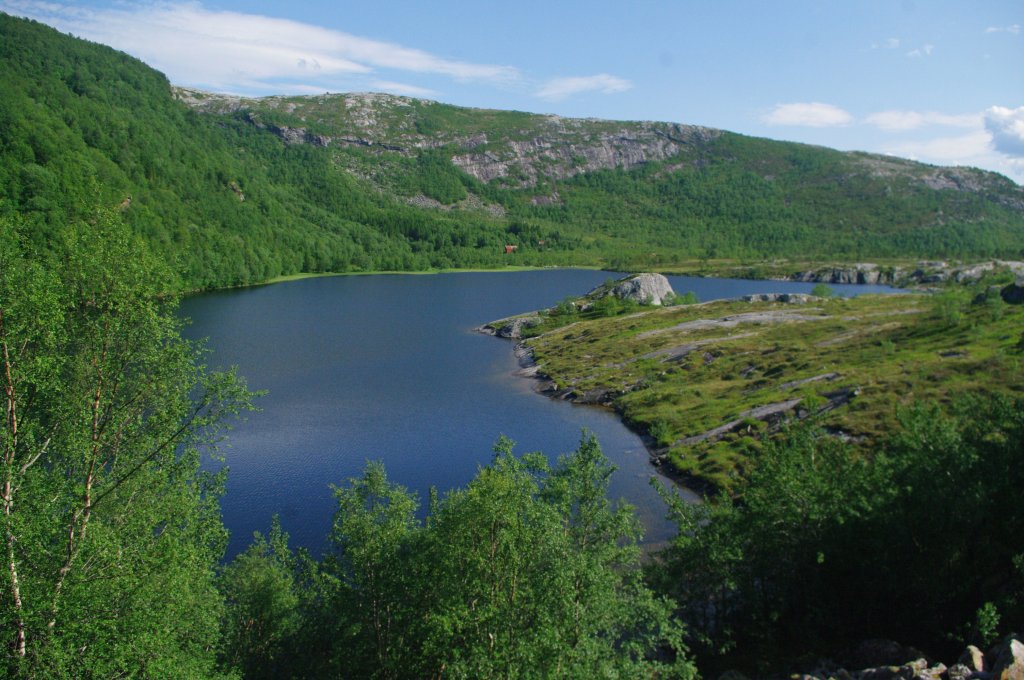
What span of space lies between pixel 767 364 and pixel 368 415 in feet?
186

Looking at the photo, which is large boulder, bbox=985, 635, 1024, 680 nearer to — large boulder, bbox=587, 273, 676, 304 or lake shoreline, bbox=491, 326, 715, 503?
lake shoreline, bbox=491, 326, 715, 503

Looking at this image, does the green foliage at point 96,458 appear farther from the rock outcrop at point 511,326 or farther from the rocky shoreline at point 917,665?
the rock outcrop at point 511,326

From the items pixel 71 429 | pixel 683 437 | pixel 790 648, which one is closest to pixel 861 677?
pixel 790 648

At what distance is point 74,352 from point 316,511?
114 ft

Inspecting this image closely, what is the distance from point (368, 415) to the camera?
79.1 m

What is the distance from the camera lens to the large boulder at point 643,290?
164625mm

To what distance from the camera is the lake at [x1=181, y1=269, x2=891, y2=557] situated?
182 feet

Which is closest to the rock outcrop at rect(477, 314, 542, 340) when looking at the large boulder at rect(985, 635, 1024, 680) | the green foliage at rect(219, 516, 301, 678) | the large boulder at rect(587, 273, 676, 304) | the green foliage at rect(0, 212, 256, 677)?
the large boulder at rect(587, 273, 676, 304)

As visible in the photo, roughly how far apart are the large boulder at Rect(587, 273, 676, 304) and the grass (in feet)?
61.5

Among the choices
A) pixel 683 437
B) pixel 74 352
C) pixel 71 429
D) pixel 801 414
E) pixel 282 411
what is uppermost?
pixel 74 352

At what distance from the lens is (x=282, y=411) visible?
7869 centimetres

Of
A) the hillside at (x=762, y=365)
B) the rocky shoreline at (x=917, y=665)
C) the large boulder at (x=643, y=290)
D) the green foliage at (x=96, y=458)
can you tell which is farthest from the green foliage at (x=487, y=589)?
the large boulder at (x=643, y=290)

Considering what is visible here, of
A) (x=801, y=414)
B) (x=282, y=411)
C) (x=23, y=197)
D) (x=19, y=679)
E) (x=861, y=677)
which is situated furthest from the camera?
(x=23, y=197)

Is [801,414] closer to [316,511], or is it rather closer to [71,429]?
[316,511]
